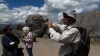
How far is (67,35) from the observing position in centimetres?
316

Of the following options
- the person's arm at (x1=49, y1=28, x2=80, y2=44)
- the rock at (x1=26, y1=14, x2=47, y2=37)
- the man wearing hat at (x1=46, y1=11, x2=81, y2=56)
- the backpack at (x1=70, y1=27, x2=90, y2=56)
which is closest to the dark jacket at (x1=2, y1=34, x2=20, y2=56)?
the man wearing hat at (x1=46, y1=11, x2=81, y2=56)

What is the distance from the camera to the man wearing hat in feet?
10.4

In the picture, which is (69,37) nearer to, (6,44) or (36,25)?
(6,44)

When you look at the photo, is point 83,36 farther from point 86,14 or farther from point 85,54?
point 86,14

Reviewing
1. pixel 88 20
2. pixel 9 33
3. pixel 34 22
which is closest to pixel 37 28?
pixel 34 22

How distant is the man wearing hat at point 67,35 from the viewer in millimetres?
3170

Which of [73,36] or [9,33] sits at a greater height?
[73,36]

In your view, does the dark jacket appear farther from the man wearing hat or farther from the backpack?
the backpack

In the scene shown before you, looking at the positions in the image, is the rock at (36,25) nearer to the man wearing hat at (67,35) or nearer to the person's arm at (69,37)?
the man wearing hat at (67,35)

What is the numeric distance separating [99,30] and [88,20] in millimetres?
2545

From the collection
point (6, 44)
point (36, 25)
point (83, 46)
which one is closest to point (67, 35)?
point (83, 46)

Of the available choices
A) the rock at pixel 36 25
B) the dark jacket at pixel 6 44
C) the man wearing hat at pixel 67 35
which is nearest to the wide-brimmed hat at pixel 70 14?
the man wearing hat at pixel 67 35

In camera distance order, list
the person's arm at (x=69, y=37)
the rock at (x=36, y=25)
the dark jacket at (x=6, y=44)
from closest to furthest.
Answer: the person's arm at (x=69, y=37)
the dark jacket at (x=6, y=44)
the rock at (x=36, y=25)

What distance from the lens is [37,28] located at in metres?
28.3
